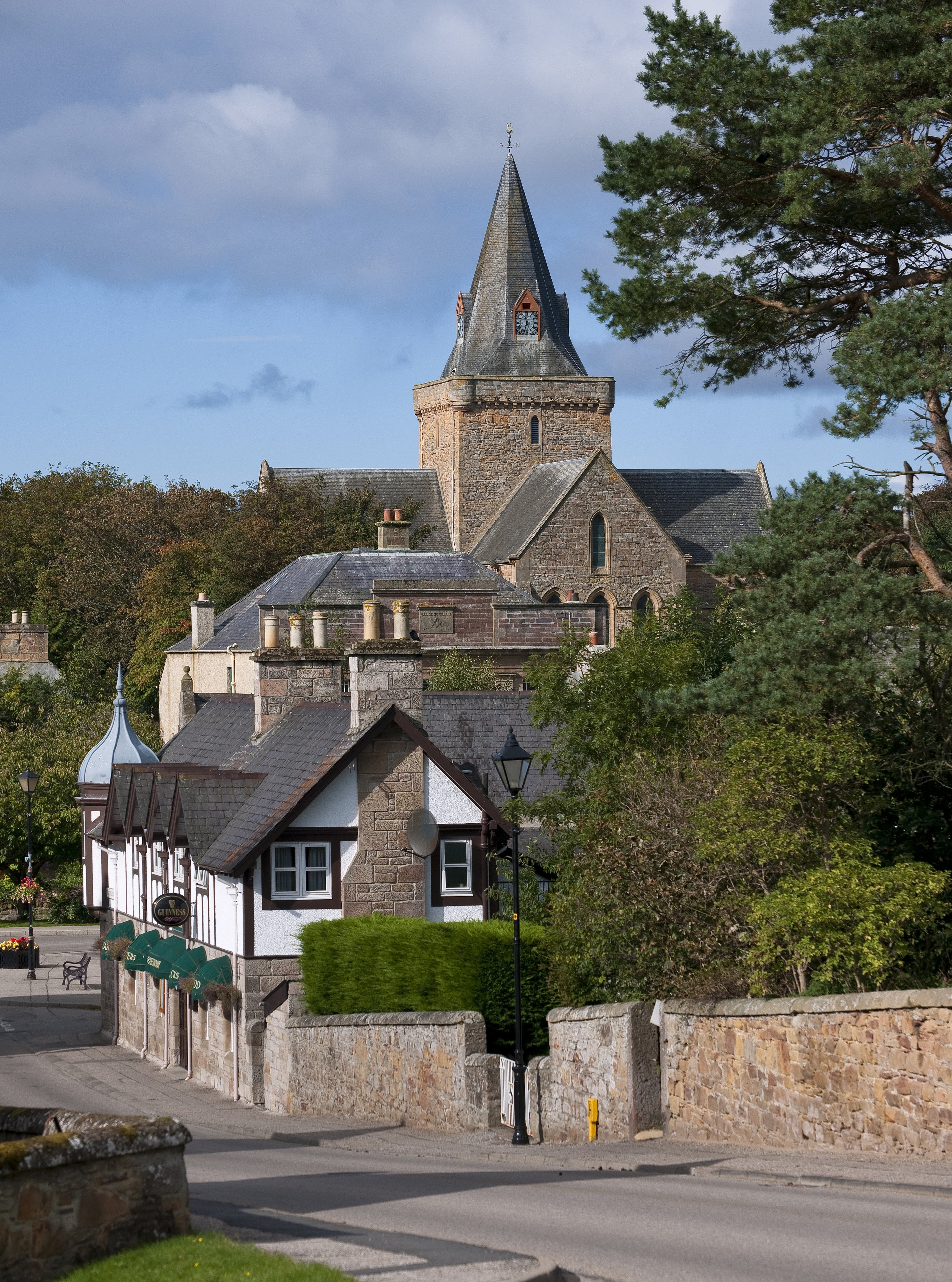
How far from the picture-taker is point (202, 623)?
2657 inches

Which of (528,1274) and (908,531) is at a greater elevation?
(908,531)

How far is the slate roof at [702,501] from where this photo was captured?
83812mm

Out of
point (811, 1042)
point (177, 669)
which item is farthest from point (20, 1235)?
point (177, 669)

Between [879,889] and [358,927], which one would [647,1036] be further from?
[358,927]

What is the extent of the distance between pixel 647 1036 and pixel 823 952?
3011mm

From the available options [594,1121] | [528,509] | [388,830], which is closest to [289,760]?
[388,830]

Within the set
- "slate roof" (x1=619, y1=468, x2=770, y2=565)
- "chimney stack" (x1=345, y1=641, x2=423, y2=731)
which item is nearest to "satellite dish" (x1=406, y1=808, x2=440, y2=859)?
"chimney stack" (x1=345, y1=641, x2=423, y2=731)

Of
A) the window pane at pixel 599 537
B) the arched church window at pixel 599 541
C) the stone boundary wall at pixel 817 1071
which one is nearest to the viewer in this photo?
the stone boundary wall at pixel 817 1071

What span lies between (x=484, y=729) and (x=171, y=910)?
278 inches

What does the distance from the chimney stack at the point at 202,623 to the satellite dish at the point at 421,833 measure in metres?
40.4

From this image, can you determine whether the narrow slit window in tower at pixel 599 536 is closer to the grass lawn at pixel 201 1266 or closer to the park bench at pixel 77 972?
the park bench at pixel 77 972

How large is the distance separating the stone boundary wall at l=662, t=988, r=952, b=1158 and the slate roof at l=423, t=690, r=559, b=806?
42.1ft

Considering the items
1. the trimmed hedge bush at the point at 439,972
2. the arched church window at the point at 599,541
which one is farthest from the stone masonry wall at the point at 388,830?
the arched church window at the point at 599,541

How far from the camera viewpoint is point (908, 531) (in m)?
20.8
